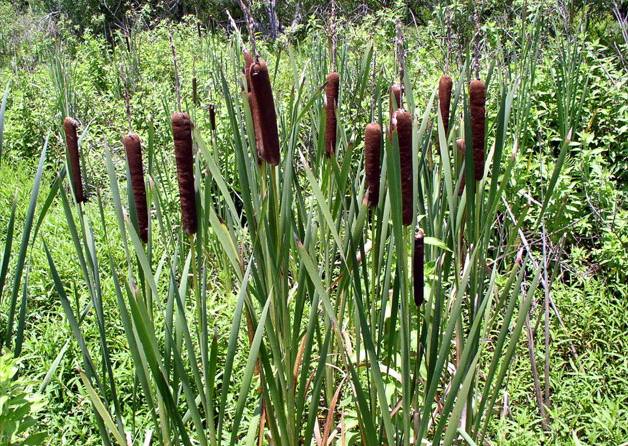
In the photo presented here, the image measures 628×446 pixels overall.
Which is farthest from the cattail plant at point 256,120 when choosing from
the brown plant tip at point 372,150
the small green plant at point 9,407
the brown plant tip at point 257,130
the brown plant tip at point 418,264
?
the small green plant at point 9,407

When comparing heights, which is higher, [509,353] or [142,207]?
[142,207]

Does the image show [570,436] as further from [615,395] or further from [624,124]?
[624,124]

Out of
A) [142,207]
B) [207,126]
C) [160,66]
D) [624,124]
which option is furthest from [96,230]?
[160,66]

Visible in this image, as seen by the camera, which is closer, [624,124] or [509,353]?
[509,353]

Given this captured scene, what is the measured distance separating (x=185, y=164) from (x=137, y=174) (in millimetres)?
123

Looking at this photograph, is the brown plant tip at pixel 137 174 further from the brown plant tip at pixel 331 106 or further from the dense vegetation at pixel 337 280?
the brown plant tip at pixel 331 106

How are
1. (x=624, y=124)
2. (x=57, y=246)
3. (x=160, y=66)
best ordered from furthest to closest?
1. (x=160, y=66)
2. (x=624, y=124)
3. (x=57, y=246)

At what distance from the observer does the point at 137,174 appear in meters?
0.89

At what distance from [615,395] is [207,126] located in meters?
2.94

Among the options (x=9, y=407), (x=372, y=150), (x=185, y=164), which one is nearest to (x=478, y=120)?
(x=372, y=150)

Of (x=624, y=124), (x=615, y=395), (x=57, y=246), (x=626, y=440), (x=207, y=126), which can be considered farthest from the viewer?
(x=207, y=126)

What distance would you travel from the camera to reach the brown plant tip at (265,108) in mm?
760

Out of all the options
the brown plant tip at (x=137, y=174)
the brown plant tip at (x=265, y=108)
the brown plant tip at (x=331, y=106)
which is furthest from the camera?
the brown plant tip at (x=331, y=106)

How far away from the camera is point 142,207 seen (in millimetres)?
916
